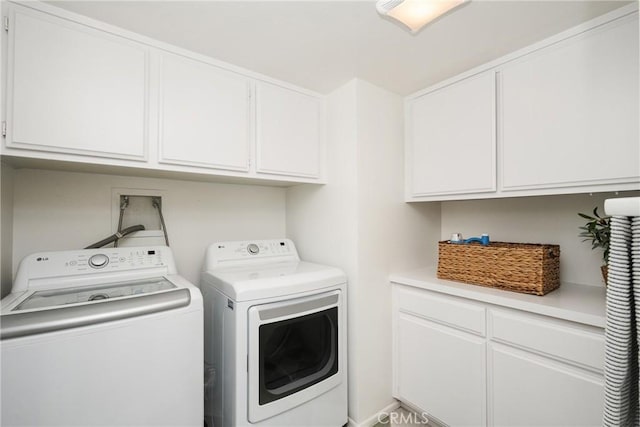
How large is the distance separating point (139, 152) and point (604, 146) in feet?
7.12

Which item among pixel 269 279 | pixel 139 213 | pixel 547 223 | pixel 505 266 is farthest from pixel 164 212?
pixel 547 223

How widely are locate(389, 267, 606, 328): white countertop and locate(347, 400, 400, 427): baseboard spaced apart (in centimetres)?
87

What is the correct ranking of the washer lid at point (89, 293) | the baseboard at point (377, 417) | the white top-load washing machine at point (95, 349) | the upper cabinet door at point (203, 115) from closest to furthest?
the white top-load washing machine at point (95, 349) → the washer lid at point (89, 293) → the upper cabinet door at point (203, 115) → the baseboard at point (377, 417)

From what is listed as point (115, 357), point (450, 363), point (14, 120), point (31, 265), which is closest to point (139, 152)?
point (14, 120)

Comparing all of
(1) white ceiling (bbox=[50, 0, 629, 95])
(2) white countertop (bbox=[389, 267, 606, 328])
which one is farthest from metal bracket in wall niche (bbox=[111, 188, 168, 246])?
(2) white countertop (bbox=[389, 267, 606, 328])

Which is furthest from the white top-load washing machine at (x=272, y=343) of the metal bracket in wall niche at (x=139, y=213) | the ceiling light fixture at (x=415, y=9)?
the ceiling light fixture at (x=415, y=9)

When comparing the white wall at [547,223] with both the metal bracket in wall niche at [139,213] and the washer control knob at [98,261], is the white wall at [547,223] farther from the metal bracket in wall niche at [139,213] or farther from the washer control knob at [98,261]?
the washer control knob at [98,261]

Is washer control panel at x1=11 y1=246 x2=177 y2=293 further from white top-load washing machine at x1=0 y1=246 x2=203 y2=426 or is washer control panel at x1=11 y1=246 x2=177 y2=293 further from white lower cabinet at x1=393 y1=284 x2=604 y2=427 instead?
white lower cabinet at x1=393 y1=284 x2=604 y2=427

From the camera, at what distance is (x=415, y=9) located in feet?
3.79

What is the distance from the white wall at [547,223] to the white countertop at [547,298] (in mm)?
114

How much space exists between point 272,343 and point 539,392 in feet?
4.25

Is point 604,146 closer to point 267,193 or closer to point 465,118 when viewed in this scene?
point 465,118

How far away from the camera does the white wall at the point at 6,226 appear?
124 centimetres

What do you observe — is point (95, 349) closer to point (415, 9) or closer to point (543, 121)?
point (415, 9)
